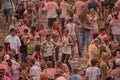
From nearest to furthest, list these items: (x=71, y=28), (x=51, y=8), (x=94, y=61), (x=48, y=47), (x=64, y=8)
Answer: (x=94, y=61) < (x=48, y=47) < (x=71, y=28) < (x=51, y=8) < (x=64, y=8)

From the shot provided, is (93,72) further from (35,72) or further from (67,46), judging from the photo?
(67,46)

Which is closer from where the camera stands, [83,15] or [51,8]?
[83,15]


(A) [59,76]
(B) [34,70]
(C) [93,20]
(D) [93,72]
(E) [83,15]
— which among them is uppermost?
(E) [83,15]

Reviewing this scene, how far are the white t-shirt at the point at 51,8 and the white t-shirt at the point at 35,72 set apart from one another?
7204 millimetres

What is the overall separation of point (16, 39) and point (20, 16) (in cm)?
510

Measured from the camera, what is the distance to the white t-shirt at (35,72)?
14.5 m

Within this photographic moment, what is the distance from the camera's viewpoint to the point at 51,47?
56.7 feet

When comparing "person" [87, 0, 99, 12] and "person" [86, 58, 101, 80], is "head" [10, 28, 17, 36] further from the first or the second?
"person" [87, 0, 99, 12]

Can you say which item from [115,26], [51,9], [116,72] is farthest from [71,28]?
[116,72]

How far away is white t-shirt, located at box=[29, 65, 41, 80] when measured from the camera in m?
14.5

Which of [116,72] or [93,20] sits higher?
[93,20]

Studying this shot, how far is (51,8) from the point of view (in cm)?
2152

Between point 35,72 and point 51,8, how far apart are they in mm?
7353

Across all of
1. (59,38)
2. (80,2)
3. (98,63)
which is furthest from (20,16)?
(98,63)
